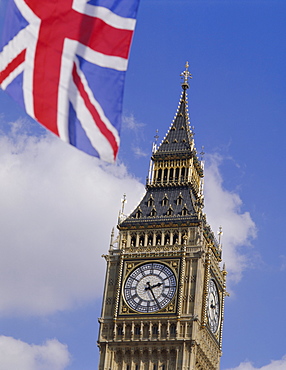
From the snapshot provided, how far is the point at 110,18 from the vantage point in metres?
22.2

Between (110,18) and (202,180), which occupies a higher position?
(202,180)

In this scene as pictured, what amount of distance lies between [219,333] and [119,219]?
626 inches

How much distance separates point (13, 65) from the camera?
21.8 meters

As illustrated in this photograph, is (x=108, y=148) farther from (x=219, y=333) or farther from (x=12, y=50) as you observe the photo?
(x=219, y=333)

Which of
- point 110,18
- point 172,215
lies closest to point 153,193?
point 172,215

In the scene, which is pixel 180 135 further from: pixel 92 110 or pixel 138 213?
pixel 92 110

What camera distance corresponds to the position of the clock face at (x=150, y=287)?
89.0 metres

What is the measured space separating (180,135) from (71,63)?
81.1 metres

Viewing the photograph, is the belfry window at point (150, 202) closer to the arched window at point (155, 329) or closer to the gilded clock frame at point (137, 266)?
the gilded clock frame at point (137, 266)

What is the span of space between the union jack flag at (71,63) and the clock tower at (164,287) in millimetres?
66736

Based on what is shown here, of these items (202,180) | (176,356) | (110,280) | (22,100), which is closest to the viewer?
(22,100)

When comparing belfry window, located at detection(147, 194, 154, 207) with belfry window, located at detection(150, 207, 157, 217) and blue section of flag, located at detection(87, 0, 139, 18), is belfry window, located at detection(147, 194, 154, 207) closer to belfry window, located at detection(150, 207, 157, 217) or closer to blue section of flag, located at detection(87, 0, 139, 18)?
belfry window, located at detection(150, 207, 157, 217)

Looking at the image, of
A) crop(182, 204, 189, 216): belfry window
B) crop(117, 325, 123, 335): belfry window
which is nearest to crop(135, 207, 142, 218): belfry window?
crop(182, 204, 189, 216): belfry window

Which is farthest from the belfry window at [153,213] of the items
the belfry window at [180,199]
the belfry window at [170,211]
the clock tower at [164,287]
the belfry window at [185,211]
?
the belfry window at [185,211]
